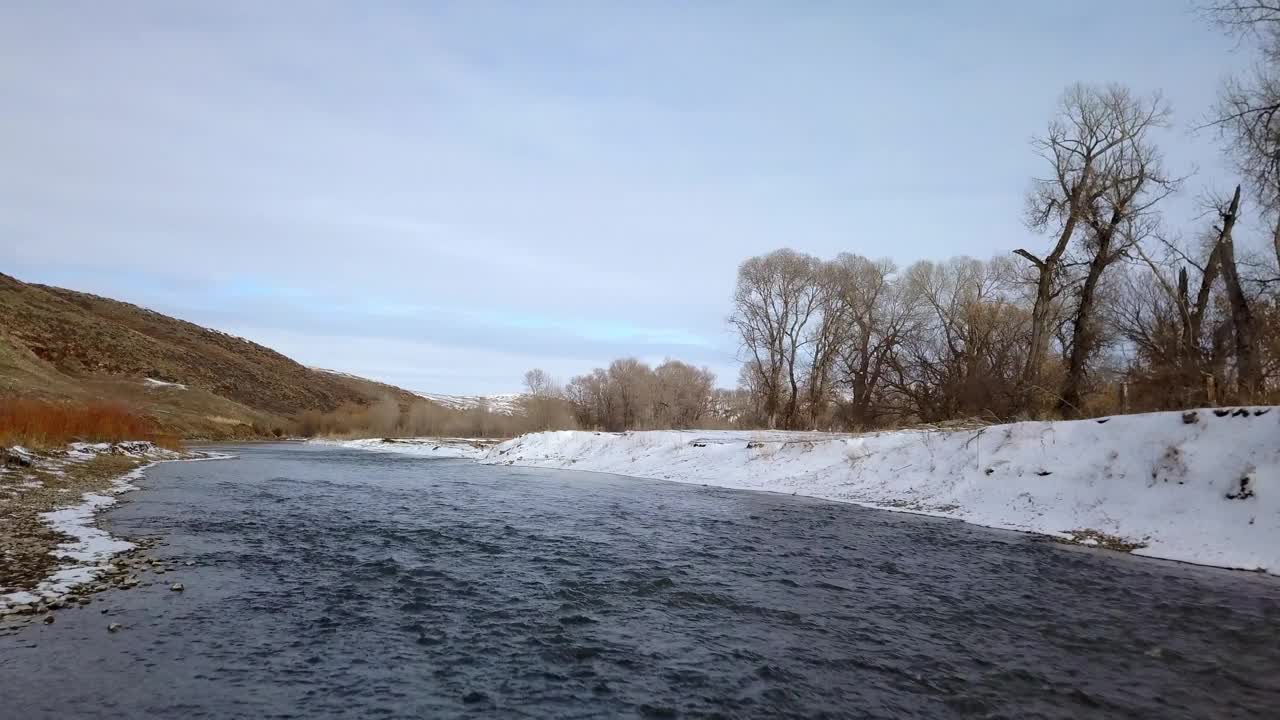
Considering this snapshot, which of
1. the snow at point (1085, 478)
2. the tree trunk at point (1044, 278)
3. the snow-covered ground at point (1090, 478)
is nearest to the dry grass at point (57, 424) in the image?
the snow at point (1085, 478)

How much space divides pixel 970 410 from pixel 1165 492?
2006cm

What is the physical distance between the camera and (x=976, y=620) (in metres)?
7.79

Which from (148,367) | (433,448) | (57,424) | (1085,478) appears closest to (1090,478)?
(1085,478)

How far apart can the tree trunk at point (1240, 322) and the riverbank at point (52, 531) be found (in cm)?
2529

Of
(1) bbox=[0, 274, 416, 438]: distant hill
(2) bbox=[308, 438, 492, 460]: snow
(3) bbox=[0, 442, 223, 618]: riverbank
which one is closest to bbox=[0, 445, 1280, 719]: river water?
(3) bbox=[0, 442, 223, 618]: riverbank

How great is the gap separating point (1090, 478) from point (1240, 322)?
9.43 metres

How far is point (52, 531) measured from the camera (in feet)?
34.5

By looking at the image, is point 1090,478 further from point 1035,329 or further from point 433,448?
point 433,448

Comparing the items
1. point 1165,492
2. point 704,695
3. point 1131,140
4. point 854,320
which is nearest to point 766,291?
point 854,320

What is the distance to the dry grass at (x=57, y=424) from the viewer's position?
22078 mm

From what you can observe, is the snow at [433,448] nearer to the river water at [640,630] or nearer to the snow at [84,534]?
the snow at [84,534]

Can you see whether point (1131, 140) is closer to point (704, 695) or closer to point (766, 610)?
point (766, 610)

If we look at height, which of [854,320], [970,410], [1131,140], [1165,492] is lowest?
→ [1165,492]

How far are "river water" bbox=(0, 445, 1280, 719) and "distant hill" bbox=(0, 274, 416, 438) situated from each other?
4381 centimetres
